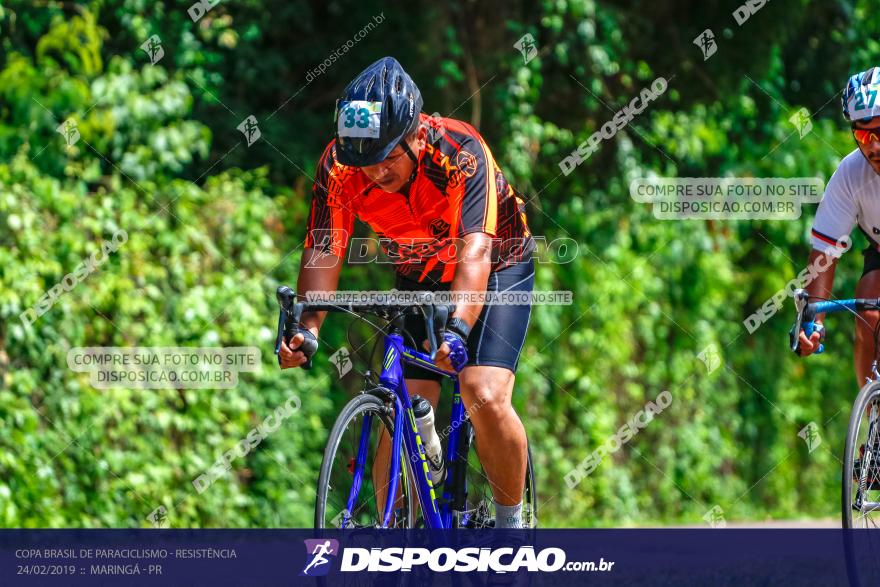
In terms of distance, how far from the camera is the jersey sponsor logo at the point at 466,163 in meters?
4.87

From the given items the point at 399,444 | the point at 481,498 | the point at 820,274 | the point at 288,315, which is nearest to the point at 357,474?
the point at 399,444

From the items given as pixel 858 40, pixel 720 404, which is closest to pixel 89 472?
pixel 720 404

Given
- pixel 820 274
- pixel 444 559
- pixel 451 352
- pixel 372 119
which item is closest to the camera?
pixel 451 352

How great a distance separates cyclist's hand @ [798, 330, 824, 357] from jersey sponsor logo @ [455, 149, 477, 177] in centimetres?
155

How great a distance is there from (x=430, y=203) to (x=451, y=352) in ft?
2.59

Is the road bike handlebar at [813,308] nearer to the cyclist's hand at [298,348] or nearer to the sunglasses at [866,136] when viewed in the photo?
the sunglasses at [866,136]

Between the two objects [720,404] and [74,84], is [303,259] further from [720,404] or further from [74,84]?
[720,404]

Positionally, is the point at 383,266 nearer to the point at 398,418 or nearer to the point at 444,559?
the point at 444,559

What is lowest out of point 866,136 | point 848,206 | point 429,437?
point 429,437

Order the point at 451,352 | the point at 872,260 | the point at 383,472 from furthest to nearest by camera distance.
Result: 1. the point at 872,260
2. the point at 383,472
3. the point at 451,352

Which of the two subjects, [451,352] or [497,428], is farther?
[497,428]

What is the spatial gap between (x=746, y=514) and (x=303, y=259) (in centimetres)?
799

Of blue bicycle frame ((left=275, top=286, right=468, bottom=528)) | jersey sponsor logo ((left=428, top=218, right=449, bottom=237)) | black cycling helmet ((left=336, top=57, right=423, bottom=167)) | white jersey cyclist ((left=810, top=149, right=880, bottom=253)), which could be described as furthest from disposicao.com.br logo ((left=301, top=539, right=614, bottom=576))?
white jersey cyclist ((left=810, top=149, right=880, bottom=253))

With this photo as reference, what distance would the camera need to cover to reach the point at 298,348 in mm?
4602
